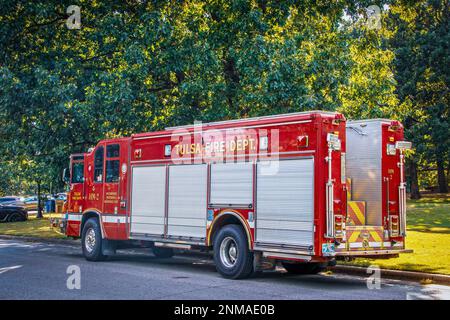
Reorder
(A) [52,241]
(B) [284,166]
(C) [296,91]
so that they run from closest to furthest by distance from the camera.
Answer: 1. (B) [284,166]
2. (C) [296,91]
3. (A) [52,241]

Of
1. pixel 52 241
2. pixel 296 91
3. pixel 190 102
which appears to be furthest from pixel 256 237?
pixel 52 241

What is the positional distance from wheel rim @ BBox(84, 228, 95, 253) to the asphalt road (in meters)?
0.57

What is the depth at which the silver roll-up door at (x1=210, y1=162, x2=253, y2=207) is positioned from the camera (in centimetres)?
1291

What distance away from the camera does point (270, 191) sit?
12.4 m

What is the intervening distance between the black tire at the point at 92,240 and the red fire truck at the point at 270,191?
75cm

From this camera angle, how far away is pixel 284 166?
39.9ft

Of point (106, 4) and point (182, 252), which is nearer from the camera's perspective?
point (182, 252)

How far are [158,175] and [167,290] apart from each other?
4.66m

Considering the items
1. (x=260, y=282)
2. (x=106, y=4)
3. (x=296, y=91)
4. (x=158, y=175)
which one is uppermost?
(x=106, y=4)

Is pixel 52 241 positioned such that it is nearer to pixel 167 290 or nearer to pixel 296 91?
pixel 296 91

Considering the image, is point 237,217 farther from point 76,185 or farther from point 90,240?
point 76,185

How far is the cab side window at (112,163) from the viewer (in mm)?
16609

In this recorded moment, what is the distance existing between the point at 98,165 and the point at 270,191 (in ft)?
21.4

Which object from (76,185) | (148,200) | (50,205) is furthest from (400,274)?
(50,205)
